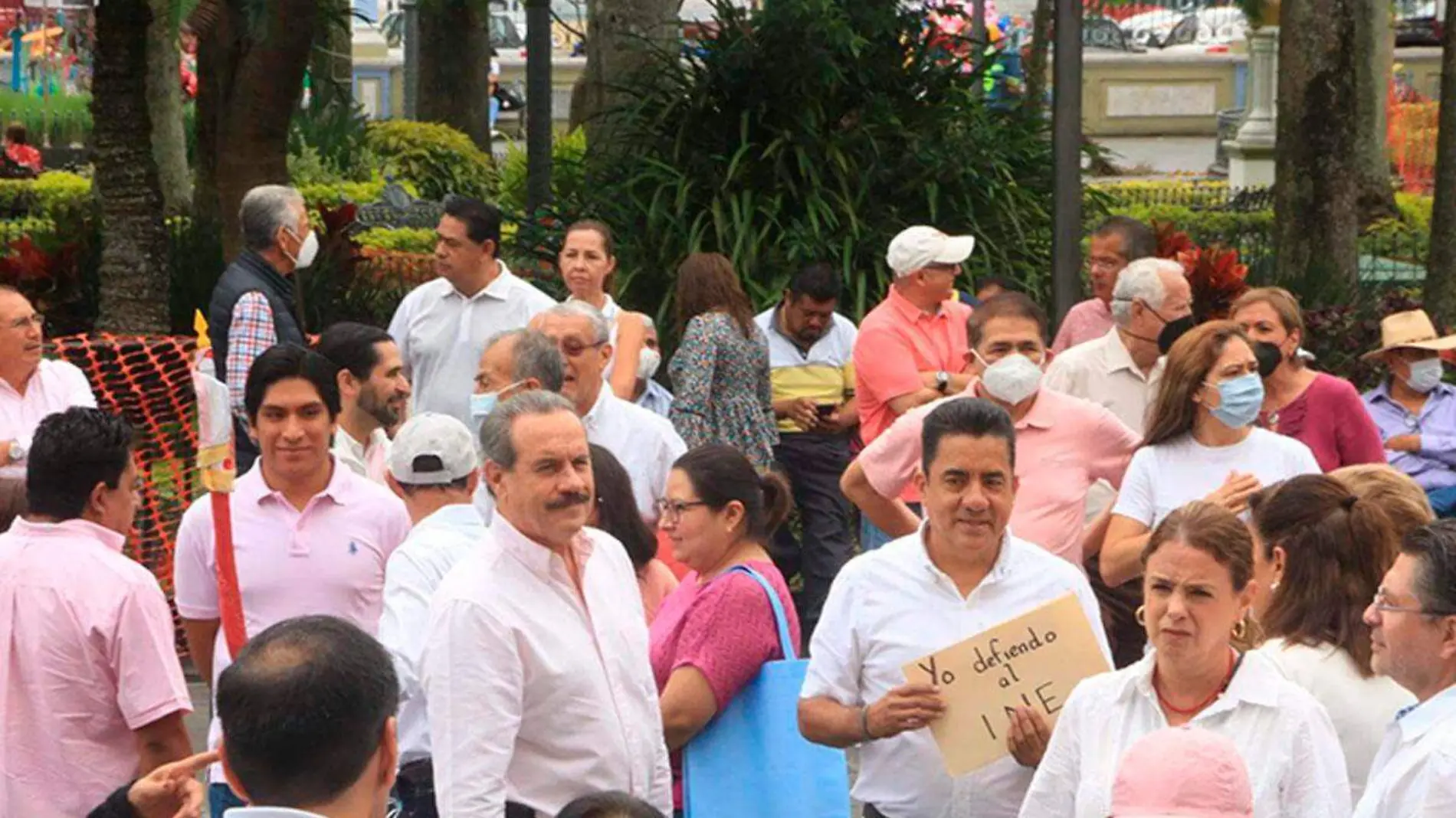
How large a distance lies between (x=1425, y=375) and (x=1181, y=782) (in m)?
6.71

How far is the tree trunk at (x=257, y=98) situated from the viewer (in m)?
14.8

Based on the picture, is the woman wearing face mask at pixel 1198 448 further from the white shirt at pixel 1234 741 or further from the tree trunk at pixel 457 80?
the tree trunk at pixel 457 80

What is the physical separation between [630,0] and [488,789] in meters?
10.9

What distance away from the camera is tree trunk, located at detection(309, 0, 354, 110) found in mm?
19359

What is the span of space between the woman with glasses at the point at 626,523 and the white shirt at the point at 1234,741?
1674mm

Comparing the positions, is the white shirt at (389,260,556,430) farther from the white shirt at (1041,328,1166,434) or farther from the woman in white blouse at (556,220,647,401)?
the white shirt at (1041,328,1166,434)

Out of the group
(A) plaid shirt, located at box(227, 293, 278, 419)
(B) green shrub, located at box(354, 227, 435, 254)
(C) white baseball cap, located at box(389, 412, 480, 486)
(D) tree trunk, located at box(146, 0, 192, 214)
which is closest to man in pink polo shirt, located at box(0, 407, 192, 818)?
(C) white baseball cap, located at box(389, 412, 480, 486)

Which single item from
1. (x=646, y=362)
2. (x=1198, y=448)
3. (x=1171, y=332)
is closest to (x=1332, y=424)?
(x=1171, y=332)

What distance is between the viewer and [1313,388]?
8.42 metres

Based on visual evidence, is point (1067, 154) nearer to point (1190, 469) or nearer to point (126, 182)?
point (1190, 469)

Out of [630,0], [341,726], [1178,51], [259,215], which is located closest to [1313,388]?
[259,215]

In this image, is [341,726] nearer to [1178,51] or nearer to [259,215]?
[259,215]

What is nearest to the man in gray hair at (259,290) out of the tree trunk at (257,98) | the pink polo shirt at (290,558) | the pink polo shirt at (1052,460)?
the pink polo shirt at (290,558)

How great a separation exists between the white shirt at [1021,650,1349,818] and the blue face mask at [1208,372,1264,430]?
2.17 metres
